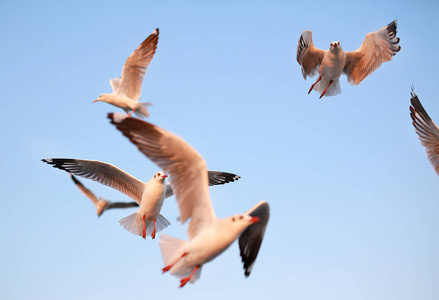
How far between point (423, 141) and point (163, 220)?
172 inches

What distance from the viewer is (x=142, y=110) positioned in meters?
7.88

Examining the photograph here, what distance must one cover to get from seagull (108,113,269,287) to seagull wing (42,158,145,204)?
3049 millimetres

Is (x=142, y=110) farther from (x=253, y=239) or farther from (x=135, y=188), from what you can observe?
(x=253, y=239)

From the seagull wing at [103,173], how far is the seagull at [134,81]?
3.50 feet

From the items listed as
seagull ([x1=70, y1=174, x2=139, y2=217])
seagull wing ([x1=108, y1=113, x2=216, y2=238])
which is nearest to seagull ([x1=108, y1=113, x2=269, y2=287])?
seagull wing ([x1=108, y1=113, x2=216, y2=238])

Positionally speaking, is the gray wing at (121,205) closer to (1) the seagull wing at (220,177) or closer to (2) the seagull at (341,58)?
(1) the seagull wing at (220,177)

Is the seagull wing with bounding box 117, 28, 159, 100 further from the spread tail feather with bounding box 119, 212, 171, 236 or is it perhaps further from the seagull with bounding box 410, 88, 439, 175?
the seagull with bounding box 410, 88, 439, 175

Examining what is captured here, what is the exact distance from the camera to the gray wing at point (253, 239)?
4.66 metres

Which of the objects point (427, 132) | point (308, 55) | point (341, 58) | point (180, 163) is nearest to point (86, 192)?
point (180, 163)

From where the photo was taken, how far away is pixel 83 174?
7574 mm

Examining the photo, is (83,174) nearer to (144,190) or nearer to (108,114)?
(144,190)

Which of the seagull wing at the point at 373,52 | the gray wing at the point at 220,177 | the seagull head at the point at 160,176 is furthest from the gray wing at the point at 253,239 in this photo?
the seagull wing at the point at 373,52

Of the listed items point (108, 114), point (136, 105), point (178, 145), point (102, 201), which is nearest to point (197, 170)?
point (178, 145)

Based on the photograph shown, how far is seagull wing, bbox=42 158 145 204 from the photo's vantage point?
7.36 meters
